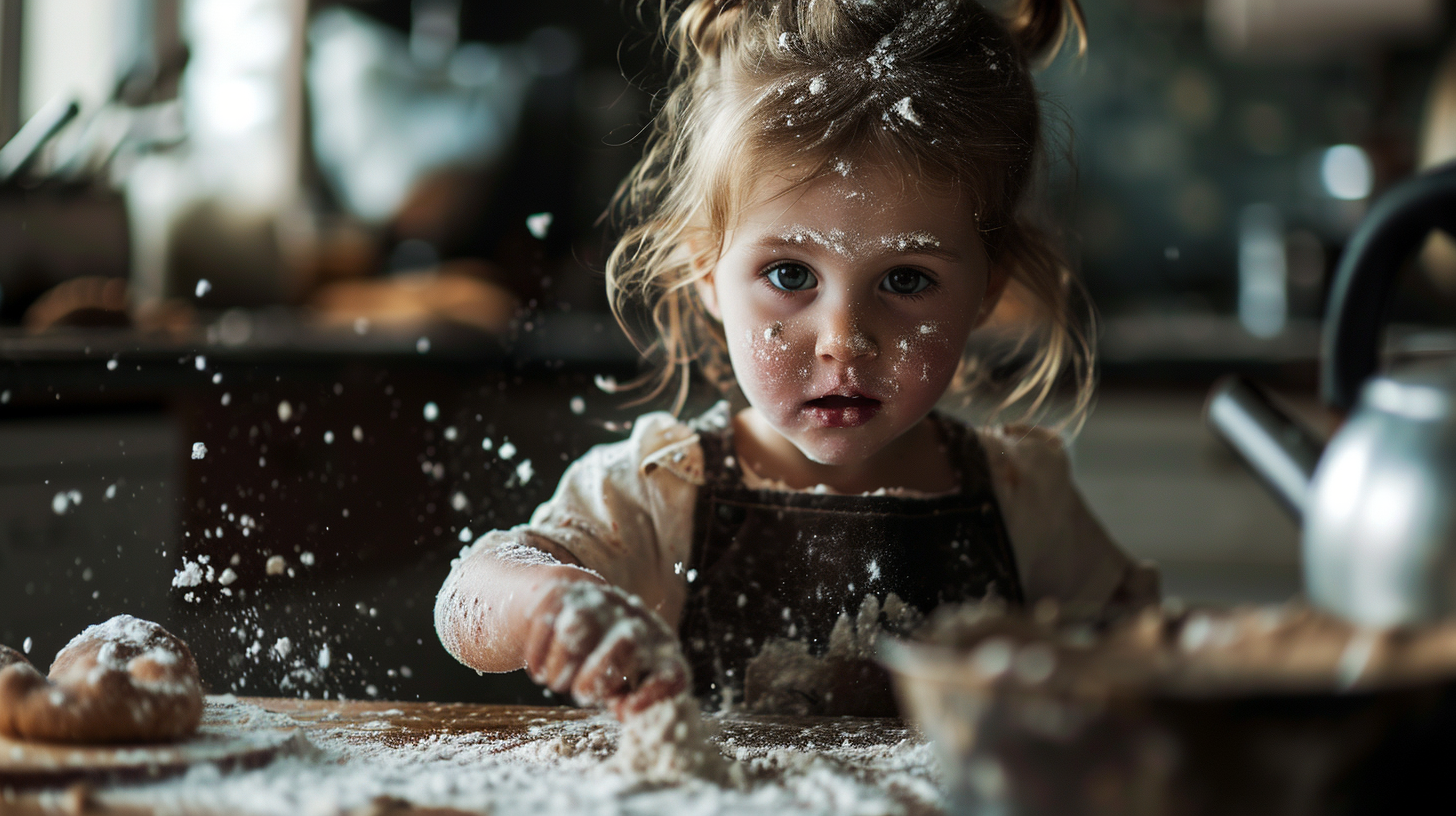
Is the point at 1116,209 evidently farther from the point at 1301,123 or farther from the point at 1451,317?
the point at 1451,317

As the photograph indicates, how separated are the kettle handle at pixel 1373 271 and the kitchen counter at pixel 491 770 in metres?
0.24

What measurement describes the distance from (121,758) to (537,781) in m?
0.16

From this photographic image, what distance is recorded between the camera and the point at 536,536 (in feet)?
2.03

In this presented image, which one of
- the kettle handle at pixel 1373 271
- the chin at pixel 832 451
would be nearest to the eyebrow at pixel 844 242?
the chin at pixel 832 451

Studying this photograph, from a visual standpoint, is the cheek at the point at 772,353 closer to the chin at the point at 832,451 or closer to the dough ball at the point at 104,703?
the chin at the point at 832,451

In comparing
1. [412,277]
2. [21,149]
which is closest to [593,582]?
[21,149]

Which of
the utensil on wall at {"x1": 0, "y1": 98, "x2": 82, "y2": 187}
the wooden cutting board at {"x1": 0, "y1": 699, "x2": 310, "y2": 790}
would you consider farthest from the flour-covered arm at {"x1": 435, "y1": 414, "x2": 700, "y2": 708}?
the utensil on wall at {"x1": 0, "y1": 98, "x2": 82, "y2": 187}

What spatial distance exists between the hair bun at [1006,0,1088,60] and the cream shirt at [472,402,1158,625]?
25cm

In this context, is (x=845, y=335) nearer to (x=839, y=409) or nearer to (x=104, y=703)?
(x=839, y=409)

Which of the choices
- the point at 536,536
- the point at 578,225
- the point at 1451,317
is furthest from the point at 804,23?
the point at 1451,317

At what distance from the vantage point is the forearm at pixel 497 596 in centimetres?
52

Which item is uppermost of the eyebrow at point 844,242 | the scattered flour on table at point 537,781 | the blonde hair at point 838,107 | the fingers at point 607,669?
the blonde hair at point 838,107

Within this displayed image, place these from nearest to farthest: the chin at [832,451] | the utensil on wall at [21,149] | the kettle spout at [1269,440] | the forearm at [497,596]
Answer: the kettle spout at [1269,440] → the forearm at [497,596] → the chin at [832,451] → the utensil on wall at [21,149]

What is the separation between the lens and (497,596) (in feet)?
1.77
